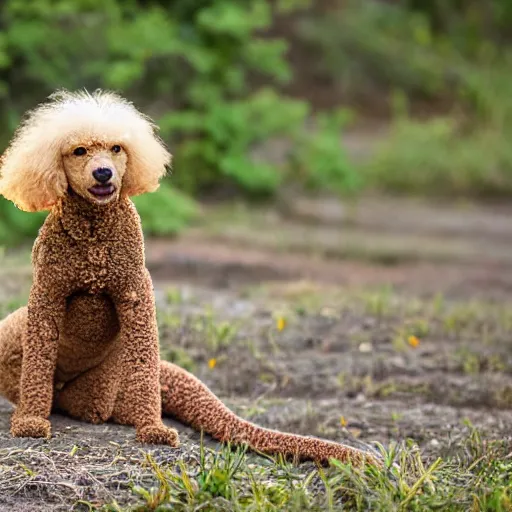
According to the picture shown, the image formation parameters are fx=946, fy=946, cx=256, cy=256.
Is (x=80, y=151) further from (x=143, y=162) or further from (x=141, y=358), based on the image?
(x=141, y=358)

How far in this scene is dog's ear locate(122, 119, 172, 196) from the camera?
11.0ft


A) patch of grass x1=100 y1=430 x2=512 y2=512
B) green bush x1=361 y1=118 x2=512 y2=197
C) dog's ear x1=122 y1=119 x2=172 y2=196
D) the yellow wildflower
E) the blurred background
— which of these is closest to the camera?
patch of grass x1=100 y1=430 x2=512 y2=512

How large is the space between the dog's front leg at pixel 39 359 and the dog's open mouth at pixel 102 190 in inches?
16.0

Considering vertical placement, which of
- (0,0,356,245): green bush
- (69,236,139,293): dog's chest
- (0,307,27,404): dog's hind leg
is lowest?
(0,307,27,404): dog's hind leg

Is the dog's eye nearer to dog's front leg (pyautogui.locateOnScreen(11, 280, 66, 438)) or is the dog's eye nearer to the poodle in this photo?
the poodle

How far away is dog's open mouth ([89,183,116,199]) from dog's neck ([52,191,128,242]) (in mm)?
121

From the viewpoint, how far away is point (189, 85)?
11.0m

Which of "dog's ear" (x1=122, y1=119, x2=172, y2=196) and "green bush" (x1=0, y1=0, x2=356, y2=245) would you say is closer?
"dog's ear" (x1=122, y1=119, x2=172, y2=196)

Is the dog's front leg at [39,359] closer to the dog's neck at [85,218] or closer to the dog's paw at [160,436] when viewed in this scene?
the dog's neck at [85,218]

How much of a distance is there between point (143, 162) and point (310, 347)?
248 centimetres

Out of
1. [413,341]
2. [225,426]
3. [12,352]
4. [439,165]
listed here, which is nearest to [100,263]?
[12,352]

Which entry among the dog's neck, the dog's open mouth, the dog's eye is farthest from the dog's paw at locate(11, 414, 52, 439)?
the dog's eye

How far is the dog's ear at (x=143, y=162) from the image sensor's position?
11.0ft

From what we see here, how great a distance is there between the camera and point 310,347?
560cm
